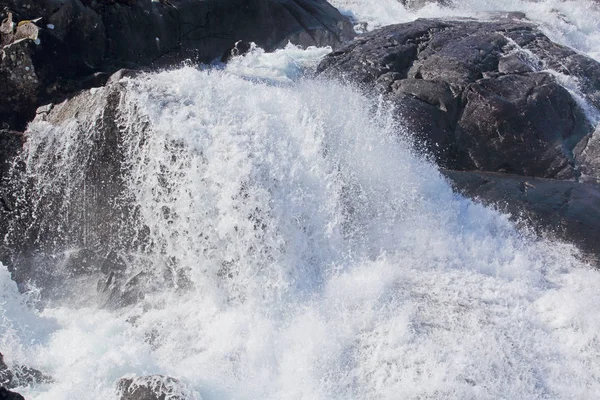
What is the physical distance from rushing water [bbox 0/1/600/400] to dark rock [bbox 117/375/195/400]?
0.14 meters

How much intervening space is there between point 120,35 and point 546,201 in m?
7.93

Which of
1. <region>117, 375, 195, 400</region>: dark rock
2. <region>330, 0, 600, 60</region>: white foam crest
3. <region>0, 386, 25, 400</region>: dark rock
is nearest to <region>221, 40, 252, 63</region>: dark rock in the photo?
<region>330, 0, 600, 60</region>: white foam crest

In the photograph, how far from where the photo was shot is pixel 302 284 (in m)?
7.61

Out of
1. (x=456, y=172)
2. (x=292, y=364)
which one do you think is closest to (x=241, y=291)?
(x=292, y=364)

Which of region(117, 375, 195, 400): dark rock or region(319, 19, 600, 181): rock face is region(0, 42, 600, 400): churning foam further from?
region(319, 19, 600, 181): rock face

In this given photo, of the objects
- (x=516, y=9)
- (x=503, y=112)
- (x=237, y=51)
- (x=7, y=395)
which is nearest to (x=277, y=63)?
(x=237, y=51)

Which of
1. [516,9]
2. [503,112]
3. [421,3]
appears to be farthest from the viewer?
[421,3]

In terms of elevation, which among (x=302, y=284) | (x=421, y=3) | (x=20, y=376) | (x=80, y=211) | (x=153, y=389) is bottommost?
(x=20, y=376)

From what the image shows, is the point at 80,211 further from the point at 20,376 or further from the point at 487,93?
the point at 487,93

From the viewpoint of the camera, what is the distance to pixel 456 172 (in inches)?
393

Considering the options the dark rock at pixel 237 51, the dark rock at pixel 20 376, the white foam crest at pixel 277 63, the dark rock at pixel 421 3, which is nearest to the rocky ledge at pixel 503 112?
the white foam crest at pixel 277 63

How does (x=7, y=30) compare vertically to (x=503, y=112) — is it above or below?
below

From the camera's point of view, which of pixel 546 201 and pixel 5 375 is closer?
pixel 5 375

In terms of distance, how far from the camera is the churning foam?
6457mm
